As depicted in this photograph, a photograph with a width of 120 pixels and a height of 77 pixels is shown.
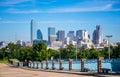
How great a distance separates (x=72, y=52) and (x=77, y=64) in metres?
41.5

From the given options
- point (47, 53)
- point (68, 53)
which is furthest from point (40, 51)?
point (68, 53)

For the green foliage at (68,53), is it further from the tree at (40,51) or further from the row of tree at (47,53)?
the tree at (40,51)

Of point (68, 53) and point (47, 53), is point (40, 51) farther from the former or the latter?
point (68, 53)

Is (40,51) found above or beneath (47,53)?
above

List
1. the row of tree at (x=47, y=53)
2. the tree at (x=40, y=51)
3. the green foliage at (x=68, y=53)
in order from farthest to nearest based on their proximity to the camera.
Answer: the green foliage at (x=68, y=53) → the row of tree at (x=47, y=53) → the tree at (x=40, y=51)

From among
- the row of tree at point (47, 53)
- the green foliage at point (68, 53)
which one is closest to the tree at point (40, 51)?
the row of tree at point (47, 53)

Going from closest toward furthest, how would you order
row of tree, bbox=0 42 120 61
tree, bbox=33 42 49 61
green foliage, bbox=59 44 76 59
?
tree, bbox=33 42 49 61
row of tree, bbox=0 42 120 61
green foliage, bbox=59 44 76 59

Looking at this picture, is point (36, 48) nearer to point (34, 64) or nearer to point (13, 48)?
point (34, 64)

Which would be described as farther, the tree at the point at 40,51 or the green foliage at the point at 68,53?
the green foliage at the point at 68,53

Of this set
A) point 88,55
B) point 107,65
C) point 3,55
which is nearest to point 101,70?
point 107,65

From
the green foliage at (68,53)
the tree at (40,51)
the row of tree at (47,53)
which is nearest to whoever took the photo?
the tree at (40,51)

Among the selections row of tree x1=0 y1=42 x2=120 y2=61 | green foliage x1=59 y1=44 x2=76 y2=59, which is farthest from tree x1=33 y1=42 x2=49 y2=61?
green foliage x1=59 y1=44 x2=76 y2=59

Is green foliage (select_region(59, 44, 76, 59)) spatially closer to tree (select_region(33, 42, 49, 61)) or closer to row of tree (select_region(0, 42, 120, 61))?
row of tree (select_region(0, 42, 120, 61))

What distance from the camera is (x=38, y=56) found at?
68.0 metres
